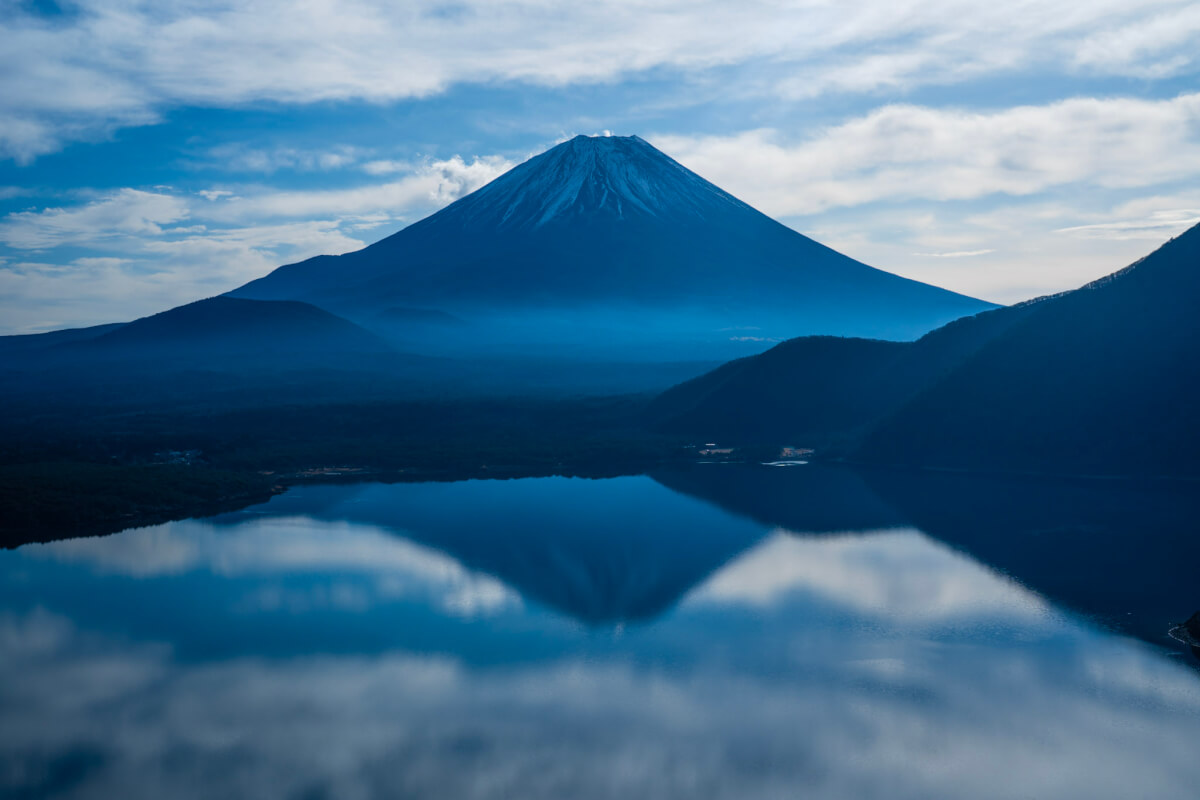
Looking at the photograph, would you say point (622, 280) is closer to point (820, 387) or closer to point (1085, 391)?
point (820, 387)

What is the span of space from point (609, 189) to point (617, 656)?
131264 millimetres

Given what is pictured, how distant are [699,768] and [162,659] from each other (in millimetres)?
10651

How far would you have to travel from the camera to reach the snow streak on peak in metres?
142

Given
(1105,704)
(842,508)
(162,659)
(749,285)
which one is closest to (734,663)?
(1105,704)

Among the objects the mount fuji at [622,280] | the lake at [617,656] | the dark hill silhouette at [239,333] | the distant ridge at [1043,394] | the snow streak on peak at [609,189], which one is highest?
the snow streak on peak at [609,189]

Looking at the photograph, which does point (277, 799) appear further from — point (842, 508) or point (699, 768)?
point (842, 508)

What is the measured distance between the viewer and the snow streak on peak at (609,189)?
142 metres

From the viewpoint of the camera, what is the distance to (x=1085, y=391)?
37.1 m

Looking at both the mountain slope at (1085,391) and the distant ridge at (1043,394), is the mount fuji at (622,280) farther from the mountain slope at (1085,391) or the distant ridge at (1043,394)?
the mountain slope at (1085,391)

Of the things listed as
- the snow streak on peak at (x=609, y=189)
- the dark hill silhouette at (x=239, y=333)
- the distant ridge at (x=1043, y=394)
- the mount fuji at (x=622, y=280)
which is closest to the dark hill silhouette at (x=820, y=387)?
the distant ridge at (x=1043, y=394)

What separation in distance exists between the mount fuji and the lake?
3695 inches

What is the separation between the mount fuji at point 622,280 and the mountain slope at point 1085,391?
262 ft

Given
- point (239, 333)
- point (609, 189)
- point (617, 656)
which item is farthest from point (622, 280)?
point (617, 656)

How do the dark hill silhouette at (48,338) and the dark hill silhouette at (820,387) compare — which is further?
the dark hill silhouette at (48,338)
